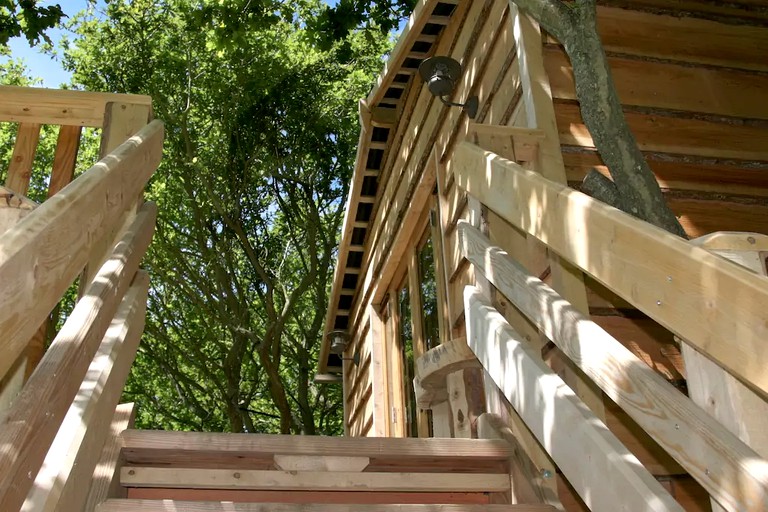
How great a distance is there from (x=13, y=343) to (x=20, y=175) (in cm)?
160

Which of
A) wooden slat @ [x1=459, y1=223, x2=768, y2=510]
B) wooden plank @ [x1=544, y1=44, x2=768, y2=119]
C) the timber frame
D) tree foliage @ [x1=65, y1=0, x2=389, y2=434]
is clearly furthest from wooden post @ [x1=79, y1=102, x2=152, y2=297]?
tree foliage @ [x1=65, y1=0, x2=389, y2=434]

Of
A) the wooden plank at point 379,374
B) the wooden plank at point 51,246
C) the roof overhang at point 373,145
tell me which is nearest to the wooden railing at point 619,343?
the wooden plank at point 51,246

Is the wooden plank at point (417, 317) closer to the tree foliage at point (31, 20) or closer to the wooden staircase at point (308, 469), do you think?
the wooden staircase at point (308, 469)

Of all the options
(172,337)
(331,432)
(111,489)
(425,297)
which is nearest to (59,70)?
(172,337)

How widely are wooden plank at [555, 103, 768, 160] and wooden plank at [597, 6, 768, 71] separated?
15.1 inches

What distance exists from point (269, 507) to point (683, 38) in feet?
10.6

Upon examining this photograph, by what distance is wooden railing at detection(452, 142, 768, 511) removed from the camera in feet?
4.33

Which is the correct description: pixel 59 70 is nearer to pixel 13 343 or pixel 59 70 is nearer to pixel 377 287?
pixel 377 287

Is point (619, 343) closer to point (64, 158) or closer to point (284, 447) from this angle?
point (284, 447)

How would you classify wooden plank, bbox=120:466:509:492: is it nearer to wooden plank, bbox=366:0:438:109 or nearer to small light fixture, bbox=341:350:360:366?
wooden plank, bbox=366:0:438:109

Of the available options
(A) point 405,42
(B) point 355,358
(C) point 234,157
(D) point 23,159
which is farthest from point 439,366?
(C) point 234,157

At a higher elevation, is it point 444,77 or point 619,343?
point 444,77

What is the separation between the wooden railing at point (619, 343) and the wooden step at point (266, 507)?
0.38m

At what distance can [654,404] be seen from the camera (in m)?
1.67
